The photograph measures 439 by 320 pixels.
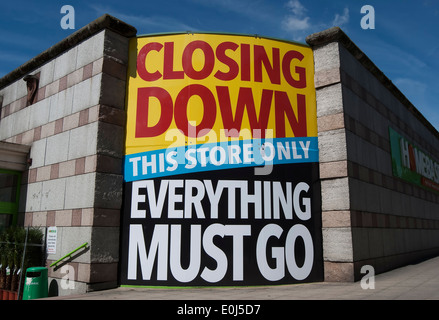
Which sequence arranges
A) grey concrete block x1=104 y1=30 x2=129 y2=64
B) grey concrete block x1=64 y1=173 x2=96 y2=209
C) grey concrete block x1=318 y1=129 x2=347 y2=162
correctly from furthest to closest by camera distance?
grey concrete block x1=318 y1=129 x2=347 y2=162
grey concrete block x1=104 y1=30 x2=129 y2=64
grey concrete block x1=64 y1=173 x2=96 y2=209

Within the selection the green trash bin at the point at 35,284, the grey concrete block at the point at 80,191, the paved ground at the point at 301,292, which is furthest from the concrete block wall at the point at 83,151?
the paved ground at the point at 301,292

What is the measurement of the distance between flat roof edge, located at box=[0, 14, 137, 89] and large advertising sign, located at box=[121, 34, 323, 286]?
1.70 ft

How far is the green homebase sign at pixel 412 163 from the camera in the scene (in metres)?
15.0

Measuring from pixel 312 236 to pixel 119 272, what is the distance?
17.8 feet

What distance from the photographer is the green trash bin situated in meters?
8.98

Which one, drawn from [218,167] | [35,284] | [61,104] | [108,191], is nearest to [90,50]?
[61,104]

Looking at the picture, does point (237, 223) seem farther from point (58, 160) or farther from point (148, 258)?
point (58, 160)

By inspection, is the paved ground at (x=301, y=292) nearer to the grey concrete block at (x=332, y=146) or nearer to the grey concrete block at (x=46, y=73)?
the grey concrete block at (x=332, y=146)

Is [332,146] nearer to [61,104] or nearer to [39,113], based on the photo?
[61,104]

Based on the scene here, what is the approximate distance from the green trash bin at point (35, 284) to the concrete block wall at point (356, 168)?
765 cm

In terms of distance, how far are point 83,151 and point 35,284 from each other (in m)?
3.66

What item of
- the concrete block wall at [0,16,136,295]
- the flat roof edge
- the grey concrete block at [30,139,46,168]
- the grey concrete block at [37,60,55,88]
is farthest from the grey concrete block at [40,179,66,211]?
the flat roof edge

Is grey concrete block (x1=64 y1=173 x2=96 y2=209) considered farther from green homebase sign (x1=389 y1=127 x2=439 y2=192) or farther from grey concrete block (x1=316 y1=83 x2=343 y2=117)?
green homebase sign (x1=389 y1=127 x2=439 y2=192)
